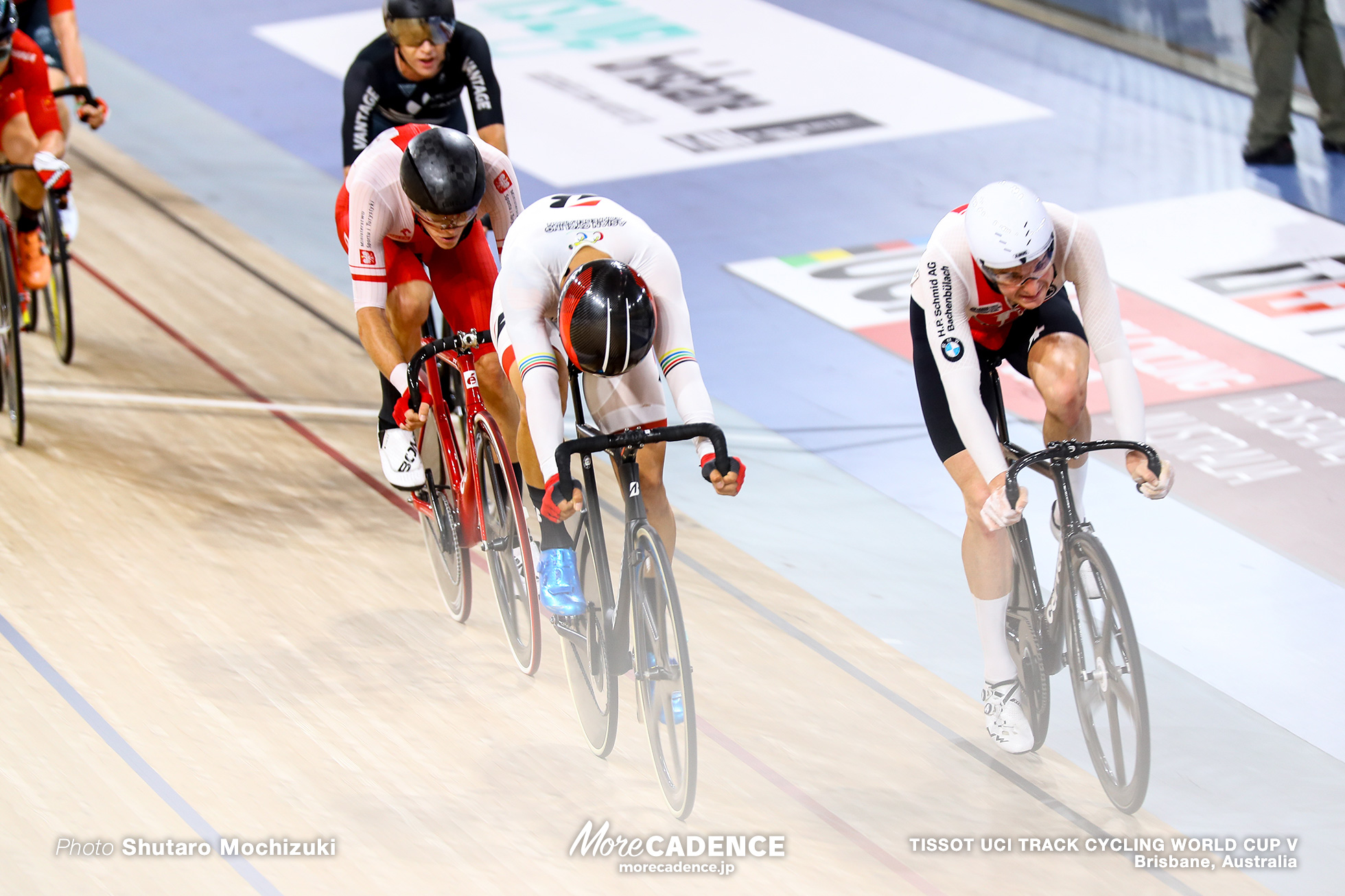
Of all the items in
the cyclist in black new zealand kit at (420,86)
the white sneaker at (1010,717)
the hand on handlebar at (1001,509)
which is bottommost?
the white sneaker at (1010,717)

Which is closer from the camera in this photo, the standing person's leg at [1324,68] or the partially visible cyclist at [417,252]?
the partially visible cyclist at [417,252]

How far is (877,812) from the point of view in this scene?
376 centimetres


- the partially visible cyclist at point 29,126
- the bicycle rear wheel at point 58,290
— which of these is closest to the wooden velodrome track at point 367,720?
the bicycle rear wheel at point 58,290

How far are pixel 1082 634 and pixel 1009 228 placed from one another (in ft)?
3.24

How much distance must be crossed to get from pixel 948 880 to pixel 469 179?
6.33 ft

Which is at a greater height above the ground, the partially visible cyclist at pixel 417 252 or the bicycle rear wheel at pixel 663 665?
the partially visible cyclist at pixel 417 252

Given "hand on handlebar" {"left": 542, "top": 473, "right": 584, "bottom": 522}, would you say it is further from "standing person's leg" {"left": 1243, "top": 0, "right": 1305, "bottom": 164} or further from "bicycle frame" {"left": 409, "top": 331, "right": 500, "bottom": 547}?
"standing person's leg" {"left": 1243, "top": 0, "right": 1305, "bottom": 164}

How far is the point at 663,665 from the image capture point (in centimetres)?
355

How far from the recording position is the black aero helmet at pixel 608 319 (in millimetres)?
3266

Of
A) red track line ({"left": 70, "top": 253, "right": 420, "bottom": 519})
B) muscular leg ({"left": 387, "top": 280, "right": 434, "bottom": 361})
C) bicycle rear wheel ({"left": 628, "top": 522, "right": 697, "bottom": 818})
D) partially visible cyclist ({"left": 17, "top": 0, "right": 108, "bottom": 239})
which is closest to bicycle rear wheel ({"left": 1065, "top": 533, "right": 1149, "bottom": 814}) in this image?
bicycle rear wheel ({"left": 628, "top": 522, "right": 697, "bottom": 818})

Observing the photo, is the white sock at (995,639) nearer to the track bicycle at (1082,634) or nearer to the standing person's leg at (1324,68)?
the track bicycle at (1082,634)

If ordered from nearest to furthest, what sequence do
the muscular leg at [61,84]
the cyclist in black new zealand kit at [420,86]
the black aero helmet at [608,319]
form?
the black aero helmet at [608,319]
the cyclist in black new zealand kit at [420,86]
the muscular leg at [61,84]

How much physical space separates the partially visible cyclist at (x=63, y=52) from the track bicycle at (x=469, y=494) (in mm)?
2434

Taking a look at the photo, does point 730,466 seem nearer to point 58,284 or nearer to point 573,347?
point 573,347
